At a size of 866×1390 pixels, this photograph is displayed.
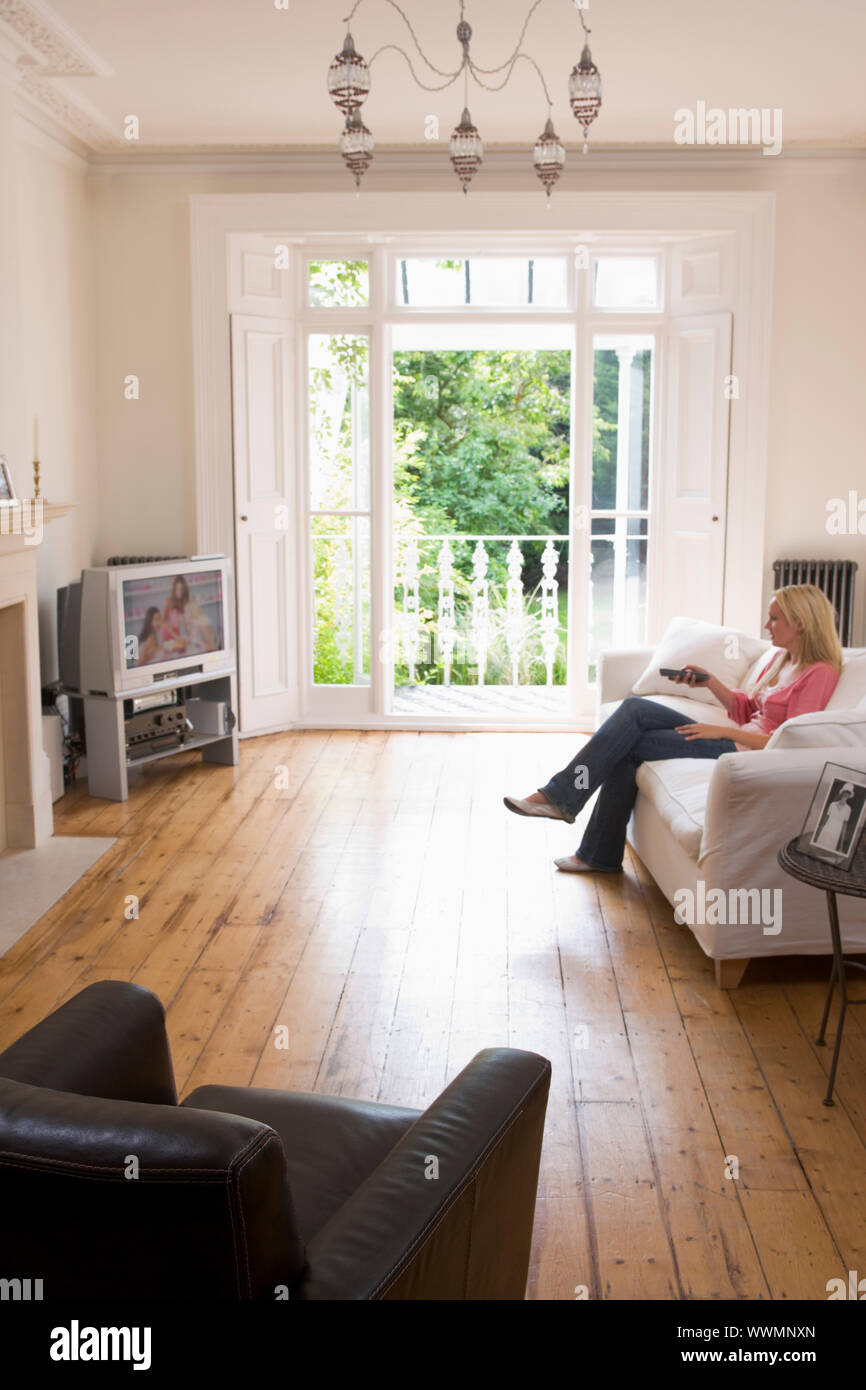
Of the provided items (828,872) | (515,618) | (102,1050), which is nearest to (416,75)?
(828,872)

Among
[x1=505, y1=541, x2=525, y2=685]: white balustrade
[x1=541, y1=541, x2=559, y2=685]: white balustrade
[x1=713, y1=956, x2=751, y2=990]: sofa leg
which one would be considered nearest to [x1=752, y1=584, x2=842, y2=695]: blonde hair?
[x1=713, y1=956, x2=751, y2=990]: sofa leg

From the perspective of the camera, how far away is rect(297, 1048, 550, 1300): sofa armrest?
1.47m

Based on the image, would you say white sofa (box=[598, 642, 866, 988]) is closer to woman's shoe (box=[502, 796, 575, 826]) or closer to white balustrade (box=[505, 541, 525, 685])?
woman's shoe (box=[502, 796, 575, 826])

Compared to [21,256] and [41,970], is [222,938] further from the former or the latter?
[21,256]

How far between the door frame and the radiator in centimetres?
14

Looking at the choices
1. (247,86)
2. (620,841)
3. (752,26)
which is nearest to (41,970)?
(620,841)

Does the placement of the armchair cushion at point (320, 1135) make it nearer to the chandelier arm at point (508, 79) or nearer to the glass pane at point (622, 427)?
the chandelier arm at point (508, 79)

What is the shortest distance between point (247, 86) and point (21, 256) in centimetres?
120

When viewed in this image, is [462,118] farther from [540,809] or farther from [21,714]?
[21,714]

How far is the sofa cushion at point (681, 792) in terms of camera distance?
366cm

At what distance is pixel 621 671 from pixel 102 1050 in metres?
3.72

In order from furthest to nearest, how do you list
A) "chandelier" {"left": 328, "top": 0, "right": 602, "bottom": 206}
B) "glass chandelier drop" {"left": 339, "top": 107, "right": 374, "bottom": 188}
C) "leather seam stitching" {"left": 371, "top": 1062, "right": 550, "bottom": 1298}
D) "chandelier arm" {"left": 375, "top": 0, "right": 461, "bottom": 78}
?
"chandelier arm" {"left": 375, "top": 0, "right": 461, "bottom": 78}, "glass chandelier drop" {"left": 339, "top": 107, "right": 374, "bottom": 188}, "chandelier" {"left": 328, "top": 0, "right": 602, "bottom": 206}, "leather seam stitching" {"left": 371, "top": 1062, "right": 550, "bottom": 1298}

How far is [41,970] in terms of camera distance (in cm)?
363
